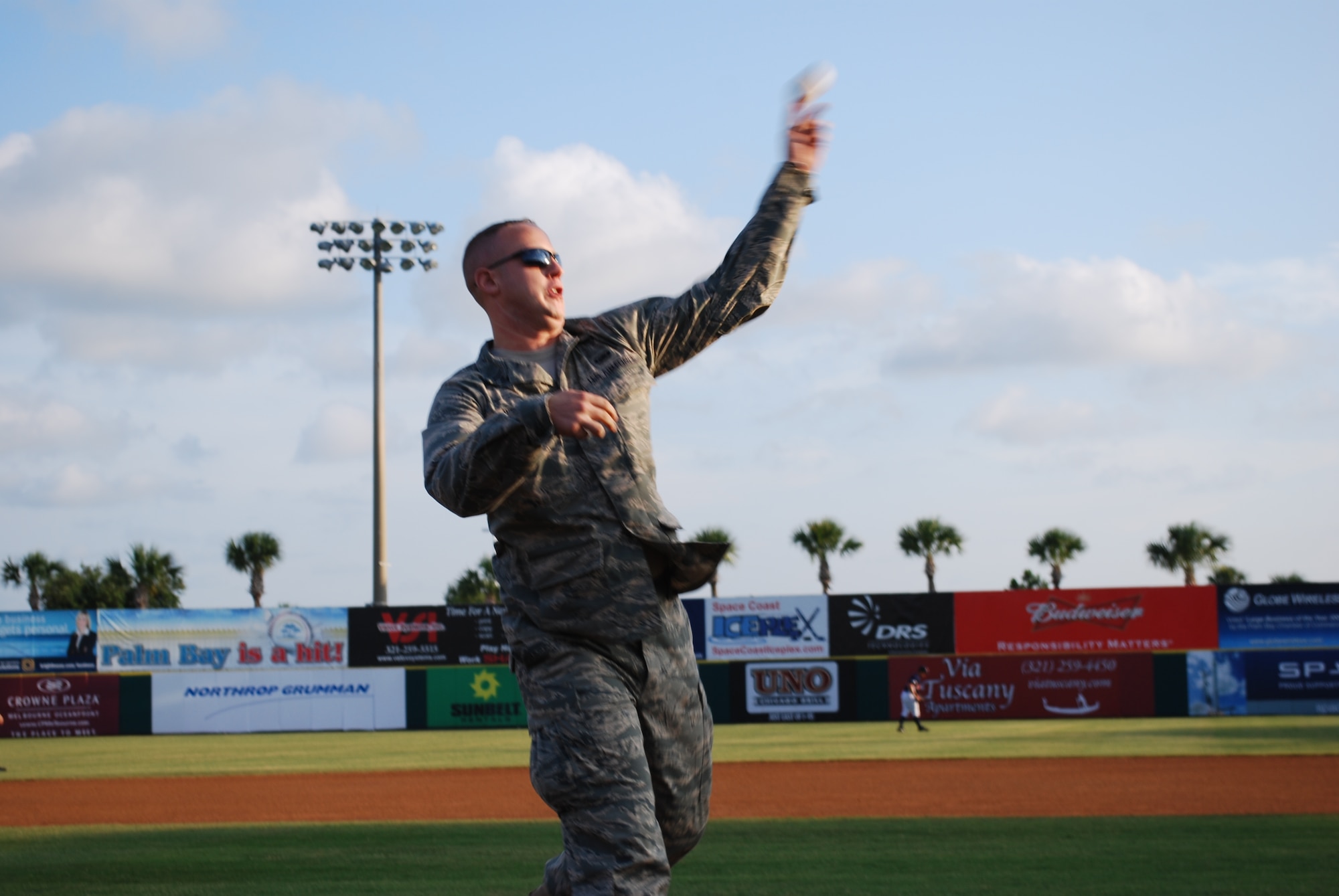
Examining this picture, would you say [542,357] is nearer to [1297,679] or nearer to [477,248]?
[477,248]

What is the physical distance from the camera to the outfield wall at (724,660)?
3112 cm

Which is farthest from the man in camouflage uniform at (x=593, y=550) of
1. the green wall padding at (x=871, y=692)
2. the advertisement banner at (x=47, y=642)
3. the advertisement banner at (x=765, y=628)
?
the advertisement banner at (x=47, y=642)

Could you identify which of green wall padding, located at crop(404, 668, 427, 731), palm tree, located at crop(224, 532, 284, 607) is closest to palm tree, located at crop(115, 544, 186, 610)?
palm tree, located at crop(224, 532, 284, 607)

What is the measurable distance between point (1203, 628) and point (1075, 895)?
26148 millimetres

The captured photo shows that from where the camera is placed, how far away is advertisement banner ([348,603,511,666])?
31.7 m

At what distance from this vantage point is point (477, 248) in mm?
3664

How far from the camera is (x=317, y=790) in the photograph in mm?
16562

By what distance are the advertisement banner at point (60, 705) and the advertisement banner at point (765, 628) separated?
45.6 feet

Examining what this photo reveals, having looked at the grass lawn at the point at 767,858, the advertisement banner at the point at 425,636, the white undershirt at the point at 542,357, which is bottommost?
the grass lawn at the point at 767,858

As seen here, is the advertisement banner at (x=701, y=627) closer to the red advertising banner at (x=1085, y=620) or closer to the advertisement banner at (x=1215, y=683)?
the red advertising banner at (x=1085, y=620)

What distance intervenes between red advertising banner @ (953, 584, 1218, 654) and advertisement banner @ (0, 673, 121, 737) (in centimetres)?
1970

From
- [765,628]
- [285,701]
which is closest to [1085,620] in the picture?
[765,628]

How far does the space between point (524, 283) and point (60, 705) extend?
104 ft

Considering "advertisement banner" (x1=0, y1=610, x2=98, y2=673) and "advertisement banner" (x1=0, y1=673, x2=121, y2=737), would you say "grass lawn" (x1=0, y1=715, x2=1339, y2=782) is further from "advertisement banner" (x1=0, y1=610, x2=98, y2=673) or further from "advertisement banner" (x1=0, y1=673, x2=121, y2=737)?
"advertisement banner" (x1=0, y1=610, x2=98, y2=673)
